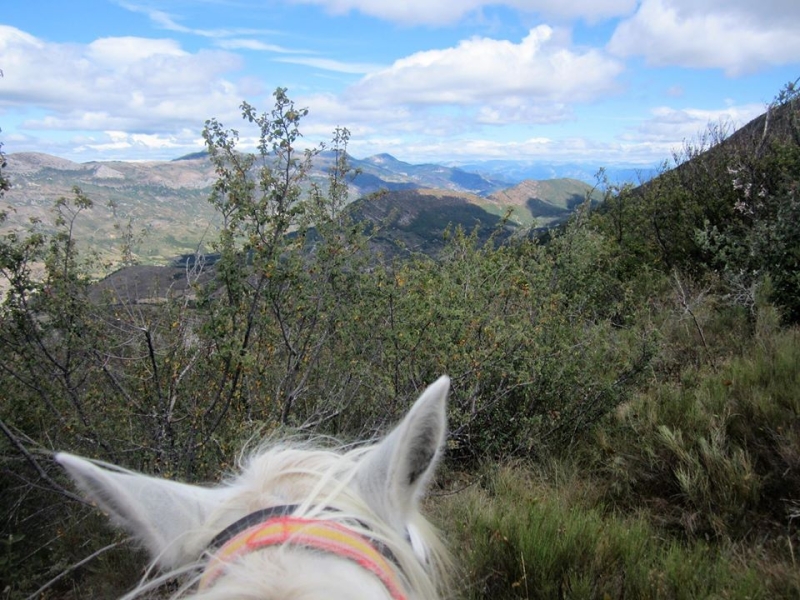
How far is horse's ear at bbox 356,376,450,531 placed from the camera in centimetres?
104

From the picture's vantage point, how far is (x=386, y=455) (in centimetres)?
Answer: 113

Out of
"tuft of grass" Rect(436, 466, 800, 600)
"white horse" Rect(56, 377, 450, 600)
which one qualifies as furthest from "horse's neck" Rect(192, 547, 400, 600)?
"tuft of grass" Rect(436, 466, 800, 600)

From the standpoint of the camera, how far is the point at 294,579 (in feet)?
2.61

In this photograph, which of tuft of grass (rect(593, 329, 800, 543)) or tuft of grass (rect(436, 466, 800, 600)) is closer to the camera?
tuft of grass (rect(436, 466, 800, 600))

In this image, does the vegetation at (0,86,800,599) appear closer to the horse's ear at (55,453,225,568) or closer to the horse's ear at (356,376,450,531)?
the horse's ear at (356,376,450,531)

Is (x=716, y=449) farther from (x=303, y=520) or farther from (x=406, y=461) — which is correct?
(x=303, y=520)

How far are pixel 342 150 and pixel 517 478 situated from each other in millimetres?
3194

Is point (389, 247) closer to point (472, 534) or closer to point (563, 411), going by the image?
point (563, 411)

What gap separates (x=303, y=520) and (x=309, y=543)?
7cm

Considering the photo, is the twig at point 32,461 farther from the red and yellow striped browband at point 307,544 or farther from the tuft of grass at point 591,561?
the red and yellow striped browband at point 307,544

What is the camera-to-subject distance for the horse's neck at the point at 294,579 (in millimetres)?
772

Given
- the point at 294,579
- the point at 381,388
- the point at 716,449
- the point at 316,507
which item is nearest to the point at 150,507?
the point at 316,507

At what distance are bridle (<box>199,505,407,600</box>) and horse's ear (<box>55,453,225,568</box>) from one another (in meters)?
0.20

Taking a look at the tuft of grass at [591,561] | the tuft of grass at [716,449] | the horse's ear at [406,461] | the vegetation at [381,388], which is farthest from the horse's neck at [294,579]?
the tuft of grass at [716,449]
